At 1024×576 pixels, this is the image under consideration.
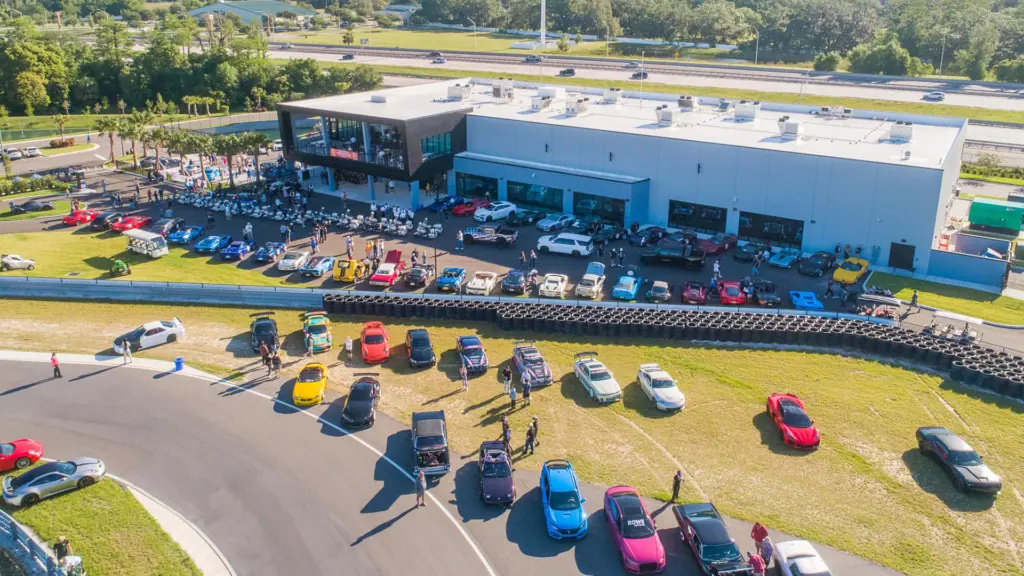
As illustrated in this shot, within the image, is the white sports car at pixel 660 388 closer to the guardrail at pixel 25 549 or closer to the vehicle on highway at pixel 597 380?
the vehicle on highway at pixel 597 380

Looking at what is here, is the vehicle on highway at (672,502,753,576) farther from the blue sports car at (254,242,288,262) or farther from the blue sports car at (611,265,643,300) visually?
the blue sports car at (254,242,288,262)

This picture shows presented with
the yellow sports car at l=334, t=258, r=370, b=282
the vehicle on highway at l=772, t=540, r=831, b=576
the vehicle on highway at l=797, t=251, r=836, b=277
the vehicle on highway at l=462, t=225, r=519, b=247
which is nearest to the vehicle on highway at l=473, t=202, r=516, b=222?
the vehicle on highway at l=462, t=225, r=519, b=247

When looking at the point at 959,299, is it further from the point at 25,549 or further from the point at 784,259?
the point at 25,549

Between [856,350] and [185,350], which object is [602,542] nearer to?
[856,350]

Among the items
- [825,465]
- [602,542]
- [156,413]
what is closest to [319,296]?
[156,413]

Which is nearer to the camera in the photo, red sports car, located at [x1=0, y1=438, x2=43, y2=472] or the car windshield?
the car windshield

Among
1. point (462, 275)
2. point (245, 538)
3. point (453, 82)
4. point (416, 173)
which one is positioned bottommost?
point (245, 538)
